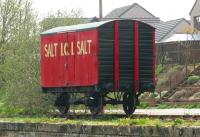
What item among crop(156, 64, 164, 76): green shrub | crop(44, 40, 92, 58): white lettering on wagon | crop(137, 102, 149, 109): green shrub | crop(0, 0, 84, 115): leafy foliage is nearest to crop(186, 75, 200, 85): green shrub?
crop(137, 102, 149, 109): green shrub

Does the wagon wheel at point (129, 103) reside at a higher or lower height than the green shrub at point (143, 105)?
higher

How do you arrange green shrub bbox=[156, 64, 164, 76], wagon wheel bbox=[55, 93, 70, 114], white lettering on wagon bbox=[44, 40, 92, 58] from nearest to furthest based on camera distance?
white lettering on wagon bbox=[44, 40, 92, 58] < wagon wheel bbox=[55, 93, 70, 114] < green shrub bbox=[156, 64, 164, 76]

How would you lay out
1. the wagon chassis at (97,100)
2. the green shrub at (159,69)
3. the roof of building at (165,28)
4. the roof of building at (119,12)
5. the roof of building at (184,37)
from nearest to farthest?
the wagon chassis at (97,100) < the green shrub at (159,69) < the roof of building at (184,37) < the roof of building at (165,28) < the roof of building at (119,12)

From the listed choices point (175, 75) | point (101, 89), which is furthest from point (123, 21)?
point (175, 75)

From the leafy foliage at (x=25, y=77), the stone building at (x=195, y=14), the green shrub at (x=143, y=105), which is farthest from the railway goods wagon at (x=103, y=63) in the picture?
the stone building at (x=195, y=14)

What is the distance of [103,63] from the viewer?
20.4m

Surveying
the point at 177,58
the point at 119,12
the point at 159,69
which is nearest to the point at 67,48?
the point at 159,69

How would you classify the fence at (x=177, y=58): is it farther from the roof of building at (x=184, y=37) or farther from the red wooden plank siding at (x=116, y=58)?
the red wooden plank siding at (x=116, y=58)

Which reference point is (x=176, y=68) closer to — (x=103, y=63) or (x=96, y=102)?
(x=96, y=102)

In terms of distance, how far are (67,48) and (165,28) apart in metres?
54.7

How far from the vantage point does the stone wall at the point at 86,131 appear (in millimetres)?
12327

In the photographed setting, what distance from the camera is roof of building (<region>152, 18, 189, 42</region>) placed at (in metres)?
73.7

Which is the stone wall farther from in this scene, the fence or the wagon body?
the fence

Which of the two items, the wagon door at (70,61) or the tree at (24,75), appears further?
the tree at (24,75)
